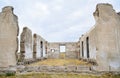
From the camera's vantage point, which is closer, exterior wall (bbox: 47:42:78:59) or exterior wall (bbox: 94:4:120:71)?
exterior wall (bbox: 94:4:120:71)

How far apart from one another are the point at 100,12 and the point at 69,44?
835 inches

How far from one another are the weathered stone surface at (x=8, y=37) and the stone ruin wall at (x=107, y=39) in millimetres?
5053

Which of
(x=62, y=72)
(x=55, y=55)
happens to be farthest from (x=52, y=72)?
(x=55, y=55)

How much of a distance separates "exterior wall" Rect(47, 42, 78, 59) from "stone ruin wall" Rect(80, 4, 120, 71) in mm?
20870

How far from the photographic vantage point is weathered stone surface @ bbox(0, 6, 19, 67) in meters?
11.5

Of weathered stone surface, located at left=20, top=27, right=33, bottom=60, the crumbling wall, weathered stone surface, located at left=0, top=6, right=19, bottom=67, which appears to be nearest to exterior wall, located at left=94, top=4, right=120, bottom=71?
weathered stone surface, located at left=0, top=6, right=19, bottom=67

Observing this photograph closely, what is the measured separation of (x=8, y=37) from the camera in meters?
11.7

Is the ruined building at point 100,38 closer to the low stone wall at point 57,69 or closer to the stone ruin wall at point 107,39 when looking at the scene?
the stone ruin wall at point 107,39

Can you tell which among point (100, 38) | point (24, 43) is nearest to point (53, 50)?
point (24, 43)

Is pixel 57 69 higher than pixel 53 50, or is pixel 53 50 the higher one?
pixel 53 50

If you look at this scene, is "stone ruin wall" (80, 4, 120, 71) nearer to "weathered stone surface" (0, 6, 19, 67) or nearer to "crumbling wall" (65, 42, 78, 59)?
"weathered stone surface" (0, 6, 19, 67)

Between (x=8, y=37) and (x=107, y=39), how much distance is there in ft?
19.7

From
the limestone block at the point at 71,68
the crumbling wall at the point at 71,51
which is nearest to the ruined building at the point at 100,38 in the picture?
the limestone block at the point at 71,68

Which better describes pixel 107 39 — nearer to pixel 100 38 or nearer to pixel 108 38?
pixel 108 38
